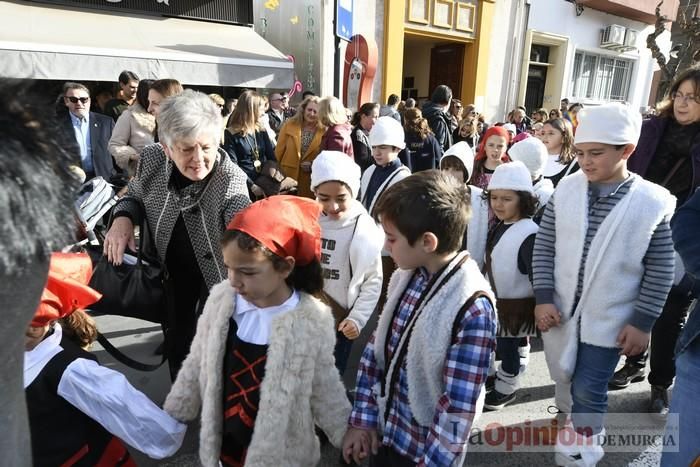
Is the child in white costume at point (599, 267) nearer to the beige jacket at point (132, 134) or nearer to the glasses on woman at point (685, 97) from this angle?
the glasses on woman at point (685, 97)

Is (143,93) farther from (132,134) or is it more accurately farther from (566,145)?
(566,145)

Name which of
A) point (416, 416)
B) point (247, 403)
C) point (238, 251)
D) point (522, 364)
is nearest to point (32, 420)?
point (247, 403)

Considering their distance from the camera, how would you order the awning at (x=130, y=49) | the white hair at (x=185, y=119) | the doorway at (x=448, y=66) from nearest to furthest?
1. the white hair at (x=185, y=119)
2. the awning at (x=130, y=49)
3. the doorway at (x=448, y=66)

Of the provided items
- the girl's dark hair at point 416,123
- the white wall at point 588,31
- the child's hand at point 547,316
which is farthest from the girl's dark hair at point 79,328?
the white wall at point 588,31

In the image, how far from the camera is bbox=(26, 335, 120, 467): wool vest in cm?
130

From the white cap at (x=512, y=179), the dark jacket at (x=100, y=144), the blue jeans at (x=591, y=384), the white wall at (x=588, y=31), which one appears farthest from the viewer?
the white wall at (x=588, y=31)

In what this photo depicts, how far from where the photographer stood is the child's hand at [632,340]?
1.77 m

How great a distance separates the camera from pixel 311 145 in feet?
13.9

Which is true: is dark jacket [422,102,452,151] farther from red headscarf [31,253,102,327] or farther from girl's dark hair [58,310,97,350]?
red headscarf [31,253,102,327]

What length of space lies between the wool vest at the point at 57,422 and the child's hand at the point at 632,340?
1.96 meters

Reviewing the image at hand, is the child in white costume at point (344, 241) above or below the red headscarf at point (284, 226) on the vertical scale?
below

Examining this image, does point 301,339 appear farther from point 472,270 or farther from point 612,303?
point 612,303

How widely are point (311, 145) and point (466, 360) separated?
3.27 meters

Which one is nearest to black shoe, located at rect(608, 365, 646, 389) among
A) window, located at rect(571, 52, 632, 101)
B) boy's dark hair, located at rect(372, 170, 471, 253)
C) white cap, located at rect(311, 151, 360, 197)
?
white cap, located at rect(311, 151, 360, 197)
